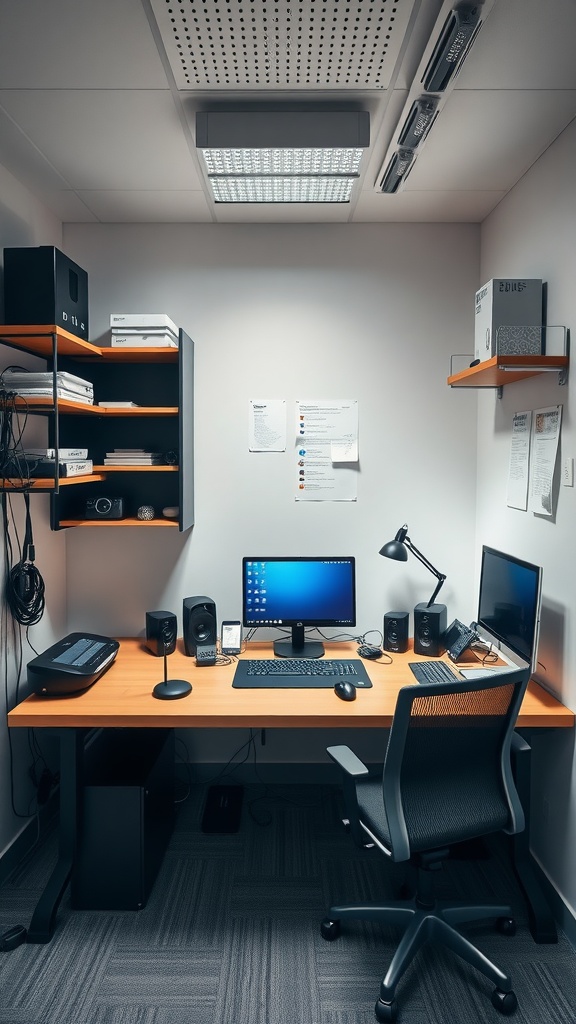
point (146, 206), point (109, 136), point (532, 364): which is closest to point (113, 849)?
point (532, 364)

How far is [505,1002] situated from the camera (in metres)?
1.62

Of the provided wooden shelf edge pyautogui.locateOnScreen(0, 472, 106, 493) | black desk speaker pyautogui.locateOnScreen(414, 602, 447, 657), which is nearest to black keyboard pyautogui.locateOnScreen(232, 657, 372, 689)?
black desk speaker pyautogui.locateOnScreen(414, 602, 447, 657)

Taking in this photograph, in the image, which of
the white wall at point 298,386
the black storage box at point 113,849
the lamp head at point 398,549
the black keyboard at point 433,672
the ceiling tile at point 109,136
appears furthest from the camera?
the white wall at point 298,386

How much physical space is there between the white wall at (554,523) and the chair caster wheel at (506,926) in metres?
0.21

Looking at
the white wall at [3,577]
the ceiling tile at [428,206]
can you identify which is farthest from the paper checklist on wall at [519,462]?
the white wall at [3,577]

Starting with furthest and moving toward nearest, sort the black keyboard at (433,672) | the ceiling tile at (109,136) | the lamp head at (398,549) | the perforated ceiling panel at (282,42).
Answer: the lamp head at (398,549), the black keyboard at (433,672), the ceiling tile at (109,136), the perforated ceiling panel at (282,42)

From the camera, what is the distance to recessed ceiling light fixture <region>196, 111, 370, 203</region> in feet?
6.02

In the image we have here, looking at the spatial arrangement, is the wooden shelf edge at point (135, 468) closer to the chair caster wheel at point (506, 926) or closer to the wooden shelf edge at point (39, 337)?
the wooden shelf edge at point (39, 337)

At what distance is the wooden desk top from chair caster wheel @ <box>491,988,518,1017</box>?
75 centimetres

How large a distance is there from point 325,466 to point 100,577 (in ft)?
4.07

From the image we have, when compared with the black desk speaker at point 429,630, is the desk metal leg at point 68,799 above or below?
below

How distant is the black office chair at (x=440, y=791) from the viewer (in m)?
1.59

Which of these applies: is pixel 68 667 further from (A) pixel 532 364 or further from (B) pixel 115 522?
(A) pixel 532 364

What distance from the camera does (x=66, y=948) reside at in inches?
73.3
